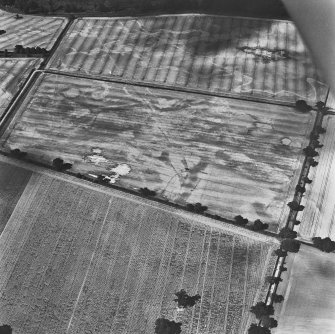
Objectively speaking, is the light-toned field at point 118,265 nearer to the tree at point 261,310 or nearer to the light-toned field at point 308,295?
the tree at point 261,310

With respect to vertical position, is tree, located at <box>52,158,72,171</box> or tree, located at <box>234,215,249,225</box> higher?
tree, located at <box>52,158,72,171</box>

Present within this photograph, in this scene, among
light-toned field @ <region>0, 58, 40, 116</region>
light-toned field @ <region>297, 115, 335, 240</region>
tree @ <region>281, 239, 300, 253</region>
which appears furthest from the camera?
light-toned field @ <region>0, 58, 40, 116</region>

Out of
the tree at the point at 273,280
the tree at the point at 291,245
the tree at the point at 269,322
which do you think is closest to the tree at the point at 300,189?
the tree at the point at 291,245

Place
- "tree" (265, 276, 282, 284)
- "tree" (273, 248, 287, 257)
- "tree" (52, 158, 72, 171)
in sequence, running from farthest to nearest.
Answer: "tree" (52, 158, 72, 171), "tree" (273, 248, 287, 257), "tree" (265, 276, 282, 284)

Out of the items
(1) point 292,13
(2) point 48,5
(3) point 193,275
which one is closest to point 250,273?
(3) point 193,275

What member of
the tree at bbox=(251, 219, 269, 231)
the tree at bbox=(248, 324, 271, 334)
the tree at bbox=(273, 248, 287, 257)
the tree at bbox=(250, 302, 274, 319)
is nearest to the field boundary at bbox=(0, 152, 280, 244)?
the tree at bbox=(251, 219, 269, 231)

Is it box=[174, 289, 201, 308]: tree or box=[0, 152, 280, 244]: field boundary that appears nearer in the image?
box=[174, 289, 201, 308]: tree

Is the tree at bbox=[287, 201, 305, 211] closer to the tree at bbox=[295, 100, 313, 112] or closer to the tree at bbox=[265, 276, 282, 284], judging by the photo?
the tree at bbox=[265, 276, 282, 284]

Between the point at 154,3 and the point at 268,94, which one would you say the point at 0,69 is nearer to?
the point at 154,3
